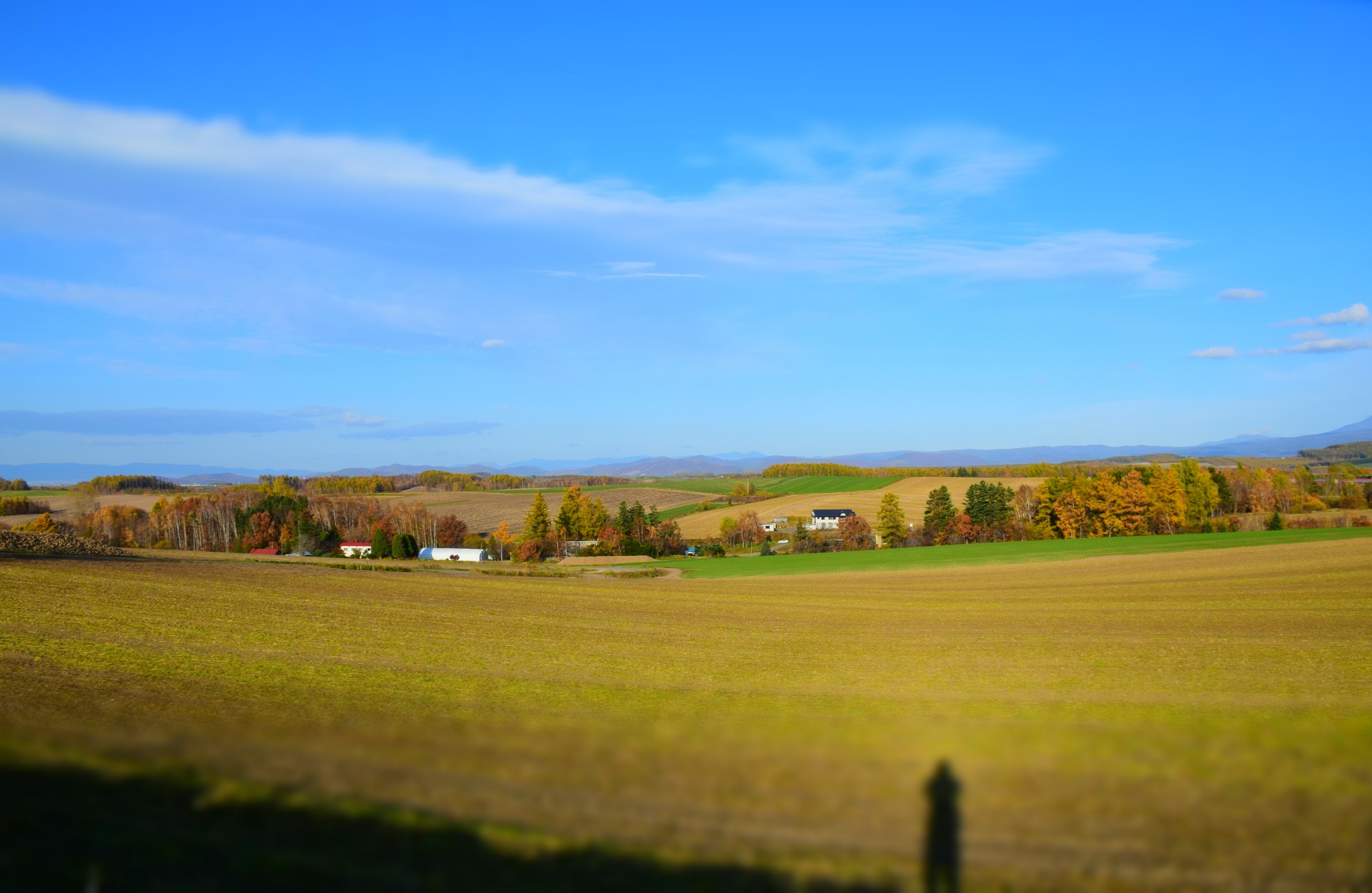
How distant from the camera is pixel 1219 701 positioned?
57.0ft

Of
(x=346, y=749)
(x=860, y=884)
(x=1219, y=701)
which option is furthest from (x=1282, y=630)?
(x=346, y=749)

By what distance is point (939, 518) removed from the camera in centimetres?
8988

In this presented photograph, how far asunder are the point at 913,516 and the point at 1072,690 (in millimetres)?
86331

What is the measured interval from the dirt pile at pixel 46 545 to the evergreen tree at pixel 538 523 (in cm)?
4658

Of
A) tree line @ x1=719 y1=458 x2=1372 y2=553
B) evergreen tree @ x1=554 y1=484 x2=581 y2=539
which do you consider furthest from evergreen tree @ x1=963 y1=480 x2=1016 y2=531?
evergreen tree @ x1=554 y1=484 x2=581 y2=539

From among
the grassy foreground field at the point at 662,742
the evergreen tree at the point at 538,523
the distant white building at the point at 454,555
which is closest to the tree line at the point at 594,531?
the evergreen tree at the point at 538,523

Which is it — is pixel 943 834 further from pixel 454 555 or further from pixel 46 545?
pixel 454 555

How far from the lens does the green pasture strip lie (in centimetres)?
5797

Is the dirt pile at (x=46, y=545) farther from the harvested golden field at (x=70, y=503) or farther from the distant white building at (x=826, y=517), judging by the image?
the distant white building at (x=826, y=517)

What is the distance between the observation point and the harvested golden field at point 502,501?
382 ft

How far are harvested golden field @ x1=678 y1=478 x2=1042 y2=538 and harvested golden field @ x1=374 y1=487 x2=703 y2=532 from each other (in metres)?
10.7

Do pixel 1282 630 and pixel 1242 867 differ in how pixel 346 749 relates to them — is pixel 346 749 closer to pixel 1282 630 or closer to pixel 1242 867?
pixel 1242 867

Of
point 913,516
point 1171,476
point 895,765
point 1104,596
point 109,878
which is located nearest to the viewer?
point 109,878

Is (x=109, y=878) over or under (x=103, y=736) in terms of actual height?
under
